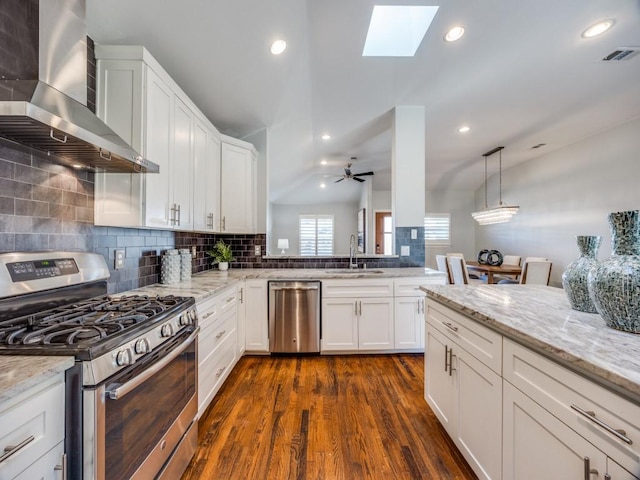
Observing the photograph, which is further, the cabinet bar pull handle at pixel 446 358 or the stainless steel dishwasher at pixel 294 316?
the stainless steel dishwasher at pixel 294 316

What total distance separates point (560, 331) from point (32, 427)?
5.69ft

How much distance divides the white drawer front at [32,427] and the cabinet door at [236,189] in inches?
91.5

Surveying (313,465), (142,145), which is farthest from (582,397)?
(142,145)

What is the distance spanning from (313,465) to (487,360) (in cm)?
113

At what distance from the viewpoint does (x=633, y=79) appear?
2961mm

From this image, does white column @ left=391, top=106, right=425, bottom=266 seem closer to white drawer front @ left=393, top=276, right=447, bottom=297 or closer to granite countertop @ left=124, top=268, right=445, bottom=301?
granite countertop @ left=124, top=268, right=445, bottom=301

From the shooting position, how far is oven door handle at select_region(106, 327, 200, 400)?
36.6 inches

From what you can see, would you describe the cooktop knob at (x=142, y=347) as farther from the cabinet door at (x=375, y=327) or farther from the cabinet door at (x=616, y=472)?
the cabinet door at (x=375, y=327)

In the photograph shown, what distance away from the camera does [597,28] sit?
231 cm

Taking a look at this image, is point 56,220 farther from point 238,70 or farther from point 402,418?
point 402,418

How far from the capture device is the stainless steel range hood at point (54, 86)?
110 centimetres

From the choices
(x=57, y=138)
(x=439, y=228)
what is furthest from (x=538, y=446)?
(x=439, y=228)

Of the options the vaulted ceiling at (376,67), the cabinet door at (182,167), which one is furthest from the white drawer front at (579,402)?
the vaulted ceiling at (376,67)

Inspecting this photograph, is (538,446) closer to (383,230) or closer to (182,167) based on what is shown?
(182,167)
